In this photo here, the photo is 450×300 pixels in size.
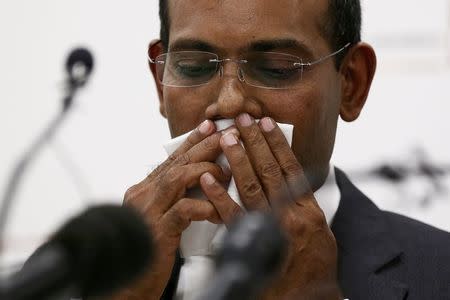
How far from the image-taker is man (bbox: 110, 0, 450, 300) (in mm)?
1408

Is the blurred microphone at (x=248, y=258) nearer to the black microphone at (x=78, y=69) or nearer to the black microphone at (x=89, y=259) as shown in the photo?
the black microphone at (x=89, y=259)

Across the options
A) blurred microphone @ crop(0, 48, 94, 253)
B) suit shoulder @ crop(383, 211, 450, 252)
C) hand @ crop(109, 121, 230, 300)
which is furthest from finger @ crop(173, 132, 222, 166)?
suit shoulder @ crop(383, 211, 450, 252)

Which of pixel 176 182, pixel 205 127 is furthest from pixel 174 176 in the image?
pixel 205 127

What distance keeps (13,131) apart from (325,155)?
1.12 m

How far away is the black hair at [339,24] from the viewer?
167 centimetres

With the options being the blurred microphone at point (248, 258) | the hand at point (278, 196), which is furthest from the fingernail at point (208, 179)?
the blurred microphone at point (248, 258)

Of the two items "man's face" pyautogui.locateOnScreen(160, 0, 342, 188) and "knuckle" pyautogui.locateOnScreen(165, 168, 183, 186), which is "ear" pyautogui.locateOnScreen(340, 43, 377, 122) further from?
"knuckle" pyautogui.locateOnScreen(165, 168, 183, 186)

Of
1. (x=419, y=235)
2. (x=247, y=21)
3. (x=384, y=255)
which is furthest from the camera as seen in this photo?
(x=419, y=235)

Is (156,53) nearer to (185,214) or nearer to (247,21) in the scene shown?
(247,21)

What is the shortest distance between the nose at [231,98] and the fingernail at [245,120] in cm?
1

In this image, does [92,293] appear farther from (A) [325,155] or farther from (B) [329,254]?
(A) [325,155]

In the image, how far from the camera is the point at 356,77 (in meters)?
1.80

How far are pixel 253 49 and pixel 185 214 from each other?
1.23ft

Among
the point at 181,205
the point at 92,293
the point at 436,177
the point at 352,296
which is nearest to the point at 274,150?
the point at 181,205
